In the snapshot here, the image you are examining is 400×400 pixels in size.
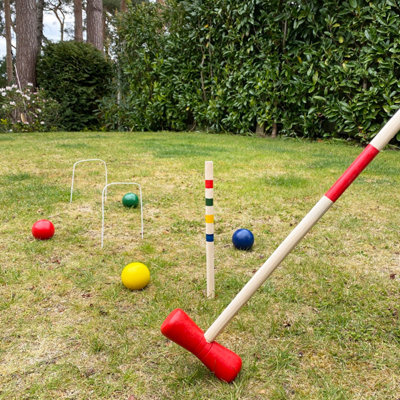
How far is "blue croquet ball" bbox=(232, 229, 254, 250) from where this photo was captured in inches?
119

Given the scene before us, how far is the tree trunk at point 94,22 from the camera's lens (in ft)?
44.4

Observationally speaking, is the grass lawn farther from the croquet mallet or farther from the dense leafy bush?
the dense leafy bush

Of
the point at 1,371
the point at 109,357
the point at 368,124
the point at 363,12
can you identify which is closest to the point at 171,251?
the point at 109,357

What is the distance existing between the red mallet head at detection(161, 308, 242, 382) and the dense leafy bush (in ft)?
33.9

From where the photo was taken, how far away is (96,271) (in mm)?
2719

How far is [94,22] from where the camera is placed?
13766 mm

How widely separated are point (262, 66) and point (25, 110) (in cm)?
632

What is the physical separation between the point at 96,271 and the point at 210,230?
3.34 ft

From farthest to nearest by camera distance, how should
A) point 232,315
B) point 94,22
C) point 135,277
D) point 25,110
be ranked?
point 94,22 < point 25,110 < point 135,277 < point 232,315

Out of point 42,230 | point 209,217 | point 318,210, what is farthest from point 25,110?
point 318,210

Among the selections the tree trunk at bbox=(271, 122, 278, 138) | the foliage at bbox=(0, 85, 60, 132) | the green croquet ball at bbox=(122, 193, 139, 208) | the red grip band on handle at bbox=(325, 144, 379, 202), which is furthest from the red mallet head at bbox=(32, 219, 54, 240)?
the foliage at bbox=(0, 85, 60, 132)

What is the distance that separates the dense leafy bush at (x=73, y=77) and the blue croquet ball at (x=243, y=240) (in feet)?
30.2

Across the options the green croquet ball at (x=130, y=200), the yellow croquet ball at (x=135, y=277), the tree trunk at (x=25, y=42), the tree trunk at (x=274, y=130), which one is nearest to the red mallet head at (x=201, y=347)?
the yellow croquet ball at (x=135, y=277)

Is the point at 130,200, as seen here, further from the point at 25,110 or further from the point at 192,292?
the point at 25,110
